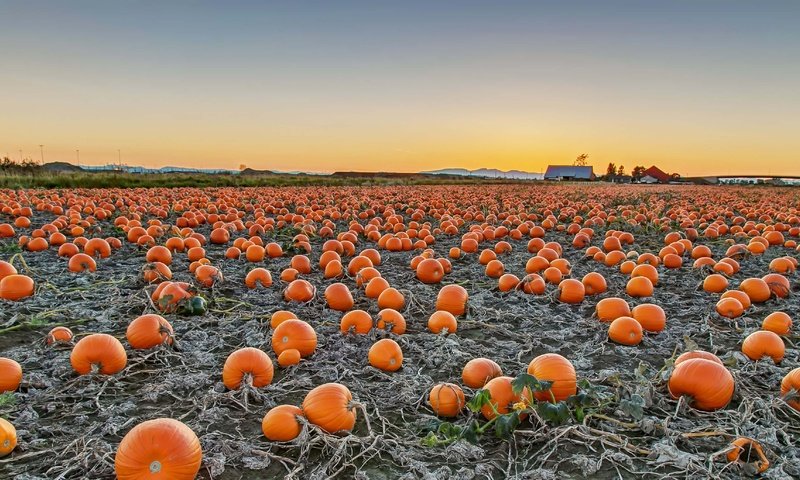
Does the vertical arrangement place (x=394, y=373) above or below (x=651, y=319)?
below

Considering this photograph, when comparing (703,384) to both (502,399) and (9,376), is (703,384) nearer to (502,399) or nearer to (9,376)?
(502,399)

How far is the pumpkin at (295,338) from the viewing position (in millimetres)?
3568

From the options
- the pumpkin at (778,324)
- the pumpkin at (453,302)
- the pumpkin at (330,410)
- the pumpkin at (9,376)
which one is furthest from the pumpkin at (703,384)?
the pumpkin at (9,376)

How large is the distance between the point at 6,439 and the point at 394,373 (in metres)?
2.12

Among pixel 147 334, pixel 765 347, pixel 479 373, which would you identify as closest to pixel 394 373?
pixel 479 373

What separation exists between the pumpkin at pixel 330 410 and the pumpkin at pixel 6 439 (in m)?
1.38

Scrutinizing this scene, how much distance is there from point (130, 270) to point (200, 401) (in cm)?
410

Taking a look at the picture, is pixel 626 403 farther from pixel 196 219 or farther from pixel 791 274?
pixel 196 219

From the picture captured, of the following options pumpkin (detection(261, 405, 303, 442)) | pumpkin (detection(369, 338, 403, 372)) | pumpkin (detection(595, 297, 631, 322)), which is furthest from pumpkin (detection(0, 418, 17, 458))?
pumpkin (detection(595, 297, 631, 322))

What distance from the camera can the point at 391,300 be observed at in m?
4.71

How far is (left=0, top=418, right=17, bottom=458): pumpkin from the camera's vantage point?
2.33 meters

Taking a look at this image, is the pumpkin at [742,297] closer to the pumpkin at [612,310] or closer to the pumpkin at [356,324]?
the pumpkin at [612,310]

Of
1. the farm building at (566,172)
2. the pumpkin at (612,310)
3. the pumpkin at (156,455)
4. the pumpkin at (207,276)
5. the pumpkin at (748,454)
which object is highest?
the farm building at (566,172)

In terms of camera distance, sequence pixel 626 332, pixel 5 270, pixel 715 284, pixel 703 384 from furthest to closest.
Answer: pixel 715 284
pixel 5 270
pixel 626 332
pixel 703 384
